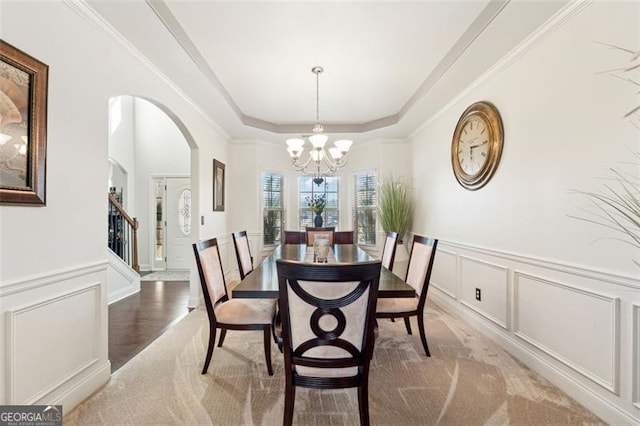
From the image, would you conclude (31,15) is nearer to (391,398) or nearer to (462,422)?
(391,398)

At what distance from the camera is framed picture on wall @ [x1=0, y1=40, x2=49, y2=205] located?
4.74 feet

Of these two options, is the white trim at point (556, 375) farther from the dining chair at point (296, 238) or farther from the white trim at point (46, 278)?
the white trim at point (46, 278)

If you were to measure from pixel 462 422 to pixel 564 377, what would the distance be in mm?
911

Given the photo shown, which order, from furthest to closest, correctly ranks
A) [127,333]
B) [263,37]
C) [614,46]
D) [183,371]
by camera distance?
1. [127,333]
2. [263,37]
3. [183,371]
4. [614,46]

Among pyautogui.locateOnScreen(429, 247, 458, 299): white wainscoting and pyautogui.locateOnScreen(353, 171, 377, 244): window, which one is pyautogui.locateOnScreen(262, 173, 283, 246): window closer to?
pyautogui.locateOnScreen(353, 171, 377, 244): window

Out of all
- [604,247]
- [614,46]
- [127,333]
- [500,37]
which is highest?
[500,37]

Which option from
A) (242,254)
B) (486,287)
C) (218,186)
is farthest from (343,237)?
(486,287)

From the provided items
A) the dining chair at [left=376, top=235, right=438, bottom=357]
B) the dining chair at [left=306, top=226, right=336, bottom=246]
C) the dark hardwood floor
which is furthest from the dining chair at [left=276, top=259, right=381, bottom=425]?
the dining chair at [left=306, top=226, right=336, bottom=246]

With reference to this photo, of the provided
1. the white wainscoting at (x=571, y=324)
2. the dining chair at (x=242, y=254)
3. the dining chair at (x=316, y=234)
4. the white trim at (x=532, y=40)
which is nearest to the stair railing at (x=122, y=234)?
the dining chair at (x=242, y=254)

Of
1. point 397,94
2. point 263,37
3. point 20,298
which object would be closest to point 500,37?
point 397,94

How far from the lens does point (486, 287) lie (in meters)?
2.94

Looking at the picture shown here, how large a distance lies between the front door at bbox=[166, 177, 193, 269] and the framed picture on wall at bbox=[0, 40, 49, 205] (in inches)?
191

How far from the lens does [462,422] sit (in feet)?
5.62

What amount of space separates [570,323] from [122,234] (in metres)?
5.72
